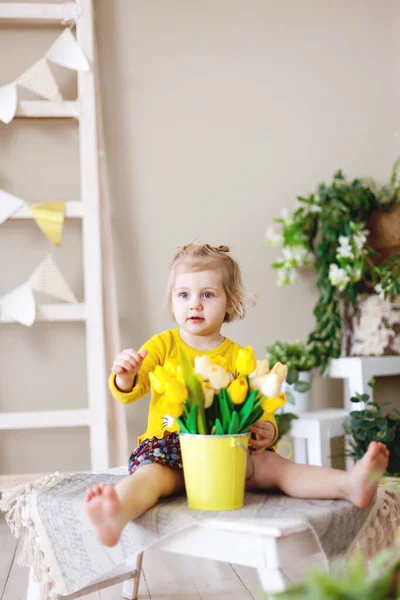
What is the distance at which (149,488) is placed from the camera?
1.09 meters

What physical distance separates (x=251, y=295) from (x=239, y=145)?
98 centimetres

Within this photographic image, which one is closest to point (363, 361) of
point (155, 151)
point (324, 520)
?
point (155, 151)

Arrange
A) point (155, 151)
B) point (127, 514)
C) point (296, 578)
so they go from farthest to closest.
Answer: point (155, 151) → point (296, 578) → point (127, 514)

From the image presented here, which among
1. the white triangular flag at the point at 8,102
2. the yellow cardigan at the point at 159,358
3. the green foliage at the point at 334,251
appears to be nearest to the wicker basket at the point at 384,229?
the green foliage at the point at 334,251

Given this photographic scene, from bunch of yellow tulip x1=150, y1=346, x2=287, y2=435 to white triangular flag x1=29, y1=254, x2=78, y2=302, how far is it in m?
1.04

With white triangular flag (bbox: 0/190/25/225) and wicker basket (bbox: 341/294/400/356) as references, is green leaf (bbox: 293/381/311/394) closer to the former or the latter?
wicker basket (bbox: 341/294/400/356)

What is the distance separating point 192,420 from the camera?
1068mm

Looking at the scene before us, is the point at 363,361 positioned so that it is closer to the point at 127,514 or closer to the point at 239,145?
the point at 239,145

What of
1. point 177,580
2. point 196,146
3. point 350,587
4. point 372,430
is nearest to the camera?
point 350,587

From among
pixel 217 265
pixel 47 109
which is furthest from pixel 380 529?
pixel 47 109

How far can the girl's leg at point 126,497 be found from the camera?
3.15ft

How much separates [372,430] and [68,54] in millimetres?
1425

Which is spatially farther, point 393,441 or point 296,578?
point 393,441

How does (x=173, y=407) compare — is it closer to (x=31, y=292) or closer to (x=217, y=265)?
(x=217, y=265)
